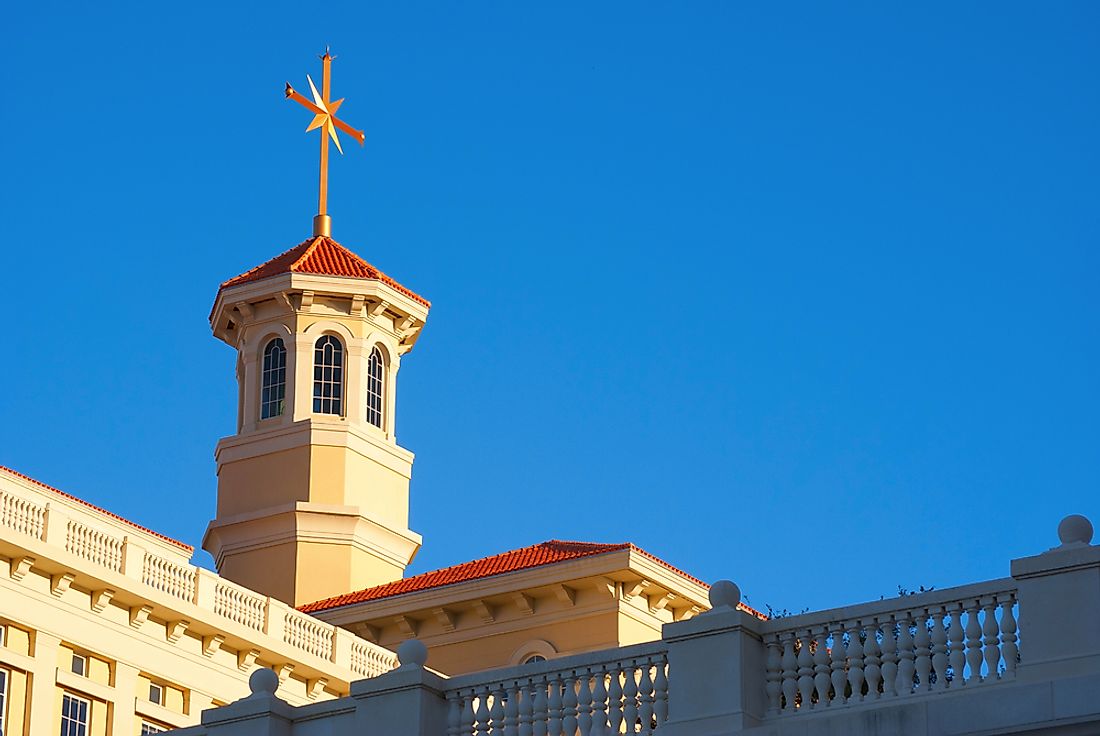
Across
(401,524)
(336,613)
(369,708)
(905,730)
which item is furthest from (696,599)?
(905,730)

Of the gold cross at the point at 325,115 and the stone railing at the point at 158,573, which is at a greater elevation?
the gold cross at the point at 325,115

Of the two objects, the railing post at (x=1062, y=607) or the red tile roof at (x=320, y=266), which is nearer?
the railing post at (x=1062, y=607)

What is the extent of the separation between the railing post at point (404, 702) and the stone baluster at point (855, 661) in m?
3.68

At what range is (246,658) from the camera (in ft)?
136

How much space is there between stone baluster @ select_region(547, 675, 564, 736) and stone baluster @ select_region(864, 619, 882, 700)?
106 inches

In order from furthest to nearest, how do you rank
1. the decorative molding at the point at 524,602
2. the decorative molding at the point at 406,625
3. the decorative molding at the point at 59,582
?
the decorative molding at the point at 406,625 < the decorative molding at the point at 524,602 < the decorative molding at the point at 59,582

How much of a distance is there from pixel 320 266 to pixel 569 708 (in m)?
33.1

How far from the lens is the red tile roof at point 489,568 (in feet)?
142

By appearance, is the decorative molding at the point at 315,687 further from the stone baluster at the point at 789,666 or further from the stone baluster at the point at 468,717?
the stone baluster at the point at 789,666

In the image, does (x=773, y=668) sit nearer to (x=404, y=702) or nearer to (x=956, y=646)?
(x=956, y=646)

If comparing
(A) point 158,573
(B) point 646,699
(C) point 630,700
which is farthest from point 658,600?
(B) point 646,699

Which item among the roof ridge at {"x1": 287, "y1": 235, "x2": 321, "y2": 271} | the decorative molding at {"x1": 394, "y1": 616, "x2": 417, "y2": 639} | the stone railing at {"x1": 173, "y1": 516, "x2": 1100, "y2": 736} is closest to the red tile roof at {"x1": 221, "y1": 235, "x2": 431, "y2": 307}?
the roof ridge at {"x1": 287, "y1": 235, "x2": 321, "y2": 271}

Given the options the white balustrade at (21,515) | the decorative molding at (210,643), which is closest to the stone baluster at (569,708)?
the white balustrade at (21,515)

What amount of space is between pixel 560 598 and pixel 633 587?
4.40 ft
